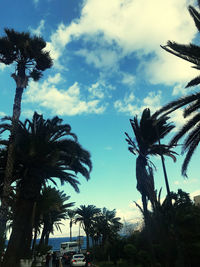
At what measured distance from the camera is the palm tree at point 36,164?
1611 centimetres

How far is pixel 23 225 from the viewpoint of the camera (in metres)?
16.5

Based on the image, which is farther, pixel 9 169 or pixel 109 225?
pixel 109 225

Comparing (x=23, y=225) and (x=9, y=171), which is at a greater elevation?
(x=9, y=171)

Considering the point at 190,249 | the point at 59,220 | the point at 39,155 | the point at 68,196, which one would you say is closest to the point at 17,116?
the point at 39,155

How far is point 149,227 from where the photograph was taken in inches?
525

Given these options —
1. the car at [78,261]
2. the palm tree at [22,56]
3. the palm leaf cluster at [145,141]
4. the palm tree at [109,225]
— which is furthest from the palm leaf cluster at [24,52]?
the palm tree at [109,225]

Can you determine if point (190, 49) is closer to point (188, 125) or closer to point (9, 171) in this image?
point (188, 125)

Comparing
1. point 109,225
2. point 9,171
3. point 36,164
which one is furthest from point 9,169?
point 109,225

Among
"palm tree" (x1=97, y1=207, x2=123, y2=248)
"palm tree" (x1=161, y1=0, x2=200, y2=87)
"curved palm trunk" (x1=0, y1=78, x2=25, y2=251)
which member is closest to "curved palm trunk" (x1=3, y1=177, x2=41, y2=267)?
"curved palm trunk" (x1=0, y1=78, x2=25, y2=251)

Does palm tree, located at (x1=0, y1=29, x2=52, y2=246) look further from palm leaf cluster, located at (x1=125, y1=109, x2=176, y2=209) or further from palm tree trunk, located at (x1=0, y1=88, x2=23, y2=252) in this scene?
palm leaf cluster, located at (x1=125, y1=109, x2=176, y2=209)

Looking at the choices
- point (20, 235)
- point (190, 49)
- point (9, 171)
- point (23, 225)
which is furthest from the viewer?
point (23, 225)

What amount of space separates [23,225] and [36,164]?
4552 millimetres

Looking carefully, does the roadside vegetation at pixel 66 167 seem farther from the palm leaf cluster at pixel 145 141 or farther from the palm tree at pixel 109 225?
the palm tree at pixel 109 225

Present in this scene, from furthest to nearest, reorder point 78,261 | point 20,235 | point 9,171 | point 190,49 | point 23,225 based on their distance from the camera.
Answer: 1. point 78,261
2. point 23,225
3. point 20,235
4. point 9,171
5. point 190,49
